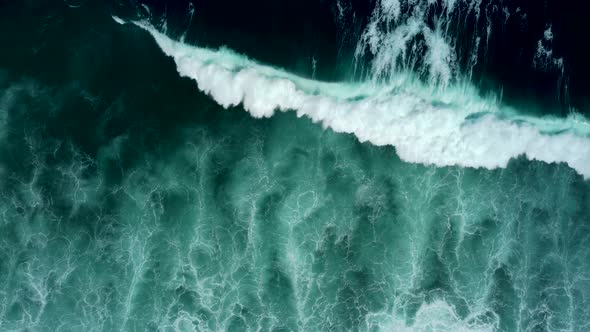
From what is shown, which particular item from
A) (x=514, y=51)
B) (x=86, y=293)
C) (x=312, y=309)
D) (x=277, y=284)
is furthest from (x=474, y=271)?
(x=86, y=293)

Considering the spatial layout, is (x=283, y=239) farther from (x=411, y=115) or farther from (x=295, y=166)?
(x=411, y=115)

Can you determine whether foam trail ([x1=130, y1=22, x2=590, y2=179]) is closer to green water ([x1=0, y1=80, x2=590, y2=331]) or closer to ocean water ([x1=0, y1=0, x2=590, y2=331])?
ocean water ([x1=0, y1=0, x2=590, y2=331])

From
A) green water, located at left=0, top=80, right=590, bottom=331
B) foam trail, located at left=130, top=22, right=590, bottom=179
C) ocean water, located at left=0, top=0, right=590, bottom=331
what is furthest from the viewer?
foam trail, located at left=130, top=22, right=590, bottom=179

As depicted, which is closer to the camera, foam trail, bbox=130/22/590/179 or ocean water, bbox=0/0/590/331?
ocean water, bbox=0/0/590/331

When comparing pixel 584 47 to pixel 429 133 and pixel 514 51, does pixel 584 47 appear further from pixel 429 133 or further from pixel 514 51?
pixel 429 133

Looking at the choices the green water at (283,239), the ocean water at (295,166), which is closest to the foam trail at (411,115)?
the ocean water at (295,166)

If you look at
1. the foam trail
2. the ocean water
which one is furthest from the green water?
the foam trail
